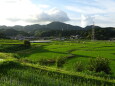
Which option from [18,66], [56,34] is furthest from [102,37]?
[18,66]

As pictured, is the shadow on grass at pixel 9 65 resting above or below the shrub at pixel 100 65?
above

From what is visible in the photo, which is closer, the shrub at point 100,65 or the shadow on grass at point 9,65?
the shadow on grass at point 9,65

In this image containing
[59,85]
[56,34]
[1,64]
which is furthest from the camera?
[56,34]

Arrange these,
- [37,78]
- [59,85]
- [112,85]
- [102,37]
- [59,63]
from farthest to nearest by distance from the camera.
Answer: [102,37]
[59,63]
[112,85]
[37,78]
[59,85]

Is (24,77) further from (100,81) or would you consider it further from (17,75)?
(100,81)

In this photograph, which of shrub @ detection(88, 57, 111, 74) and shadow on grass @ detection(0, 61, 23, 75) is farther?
shrub @ detection(88, 57, 111, 74)

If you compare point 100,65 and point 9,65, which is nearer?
point 9,65

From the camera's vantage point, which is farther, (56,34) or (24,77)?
(56,34)

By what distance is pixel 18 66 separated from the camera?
53.1 ft

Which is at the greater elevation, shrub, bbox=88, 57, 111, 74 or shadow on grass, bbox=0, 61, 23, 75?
shadow on grass, bbox=0, 61, 23, 75

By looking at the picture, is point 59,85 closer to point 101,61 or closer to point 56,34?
point 101,61

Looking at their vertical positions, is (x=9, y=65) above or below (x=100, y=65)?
above

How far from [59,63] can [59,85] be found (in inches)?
692

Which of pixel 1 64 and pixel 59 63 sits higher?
pixel 1 64
